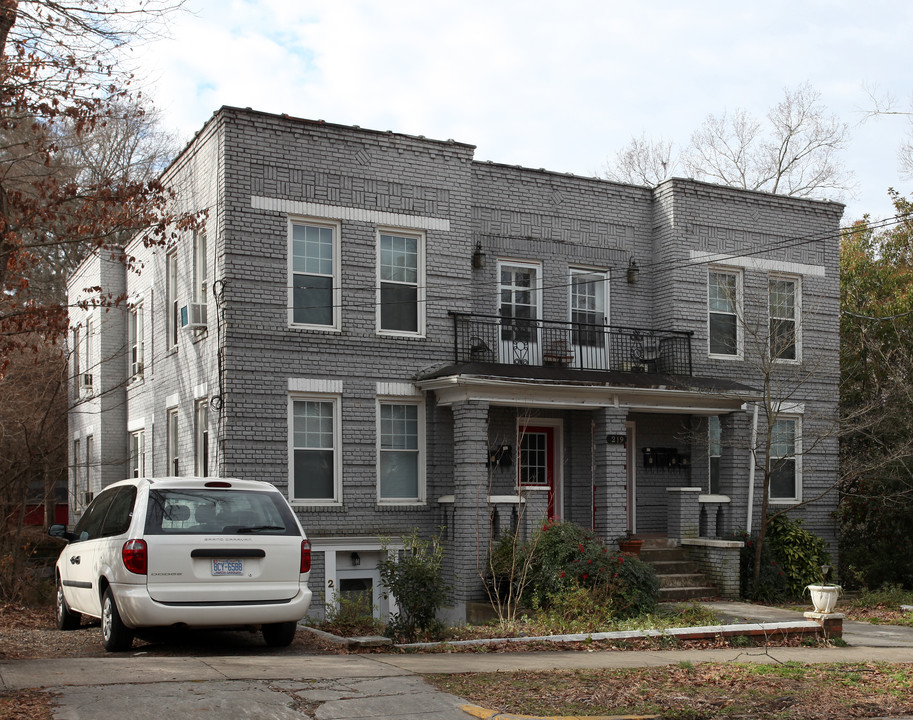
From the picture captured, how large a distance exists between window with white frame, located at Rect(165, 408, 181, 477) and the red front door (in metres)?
6.41

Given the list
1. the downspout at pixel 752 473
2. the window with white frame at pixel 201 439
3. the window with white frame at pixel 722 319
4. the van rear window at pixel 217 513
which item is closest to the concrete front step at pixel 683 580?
the downspout at pixel 752 473

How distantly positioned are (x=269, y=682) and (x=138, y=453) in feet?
48.0

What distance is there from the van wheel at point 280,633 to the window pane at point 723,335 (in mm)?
12097

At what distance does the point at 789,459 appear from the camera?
20312mm

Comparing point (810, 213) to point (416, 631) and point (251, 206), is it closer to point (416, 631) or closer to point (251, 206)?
point (251, 206)

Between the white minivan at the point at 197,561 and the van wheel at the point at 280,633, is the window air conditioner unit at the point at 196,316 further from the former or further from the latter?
the van wheel at the point at 280,633

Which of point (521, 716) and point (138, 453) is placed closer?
point (521, 716)

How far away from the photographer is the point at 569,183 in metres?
19.2

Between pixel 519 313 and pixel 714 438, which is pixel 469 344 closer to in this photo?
pixel 519 313

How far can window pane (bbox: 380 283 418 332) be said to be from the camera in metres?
17.1

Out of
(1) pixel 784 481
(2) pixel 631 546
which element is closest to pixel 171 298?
(2) pixel 631 546

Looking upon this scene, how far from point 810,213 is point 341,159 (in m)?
10.3

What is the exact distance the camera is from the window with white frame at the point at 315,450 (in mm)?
16234

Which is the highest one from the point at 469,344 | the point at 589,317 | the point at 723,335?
the point at 589,317
